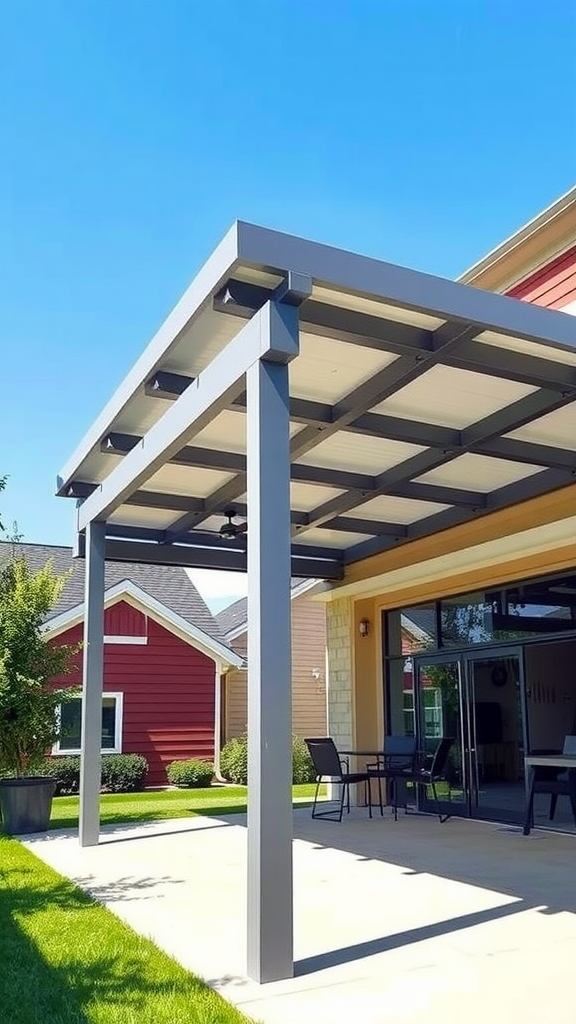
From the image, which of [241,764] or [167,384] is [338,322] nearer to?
[167,384]

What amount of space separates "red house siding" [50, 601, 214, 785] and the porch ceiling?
6.97 metres

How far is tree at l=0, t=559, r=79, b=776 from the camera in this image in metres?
8.92

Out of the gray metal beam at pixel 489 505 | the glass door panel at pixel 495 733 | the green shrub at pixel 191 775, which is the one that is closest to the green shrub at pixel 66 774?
the green shrub at pixel 191 775

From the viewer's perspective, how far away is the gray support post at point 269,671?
3.96 meters

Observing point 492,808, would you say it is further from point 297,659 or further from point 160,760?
point 297,659

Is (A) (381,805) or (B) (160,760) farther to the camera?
(B) (160,760)

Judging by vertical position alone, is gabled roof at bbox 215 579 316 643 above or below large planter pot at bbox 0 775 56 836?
above

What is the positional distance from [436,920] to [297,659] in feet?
53.0

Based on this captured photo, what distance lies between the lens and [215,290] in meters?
4.50

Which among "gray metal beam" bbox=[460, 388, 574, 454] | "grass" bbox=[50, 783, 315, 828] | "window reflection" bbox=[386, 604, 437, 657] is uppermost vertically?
"gray metal beam" bbox=[460, 388, 574, 454]

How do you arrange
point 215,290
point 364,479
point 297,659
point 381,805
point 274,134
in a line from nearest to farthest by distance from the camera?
1. point 215,290
2. point 364,479
3. point 381,805
4. point 274,134
5. point 297,659

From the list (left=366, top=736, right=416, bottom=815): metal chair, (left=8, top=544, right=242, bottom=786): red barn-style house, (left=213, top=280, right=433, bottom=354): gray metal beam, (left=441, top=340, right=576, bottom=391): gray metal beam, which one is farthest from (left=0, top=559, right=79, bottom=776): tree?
(left=8, top=544, right=242, bottom=786): red barn-style house

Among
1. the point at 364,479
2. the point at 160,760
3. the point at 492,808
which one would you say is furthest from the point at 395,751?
the point at 160,760

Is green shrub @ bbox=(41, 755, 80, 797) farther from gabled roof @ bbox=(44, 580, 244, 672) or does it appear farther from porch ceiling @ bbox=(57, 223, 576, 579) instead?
porch ceiling @ bbox=(57, 223, 576, 579)
